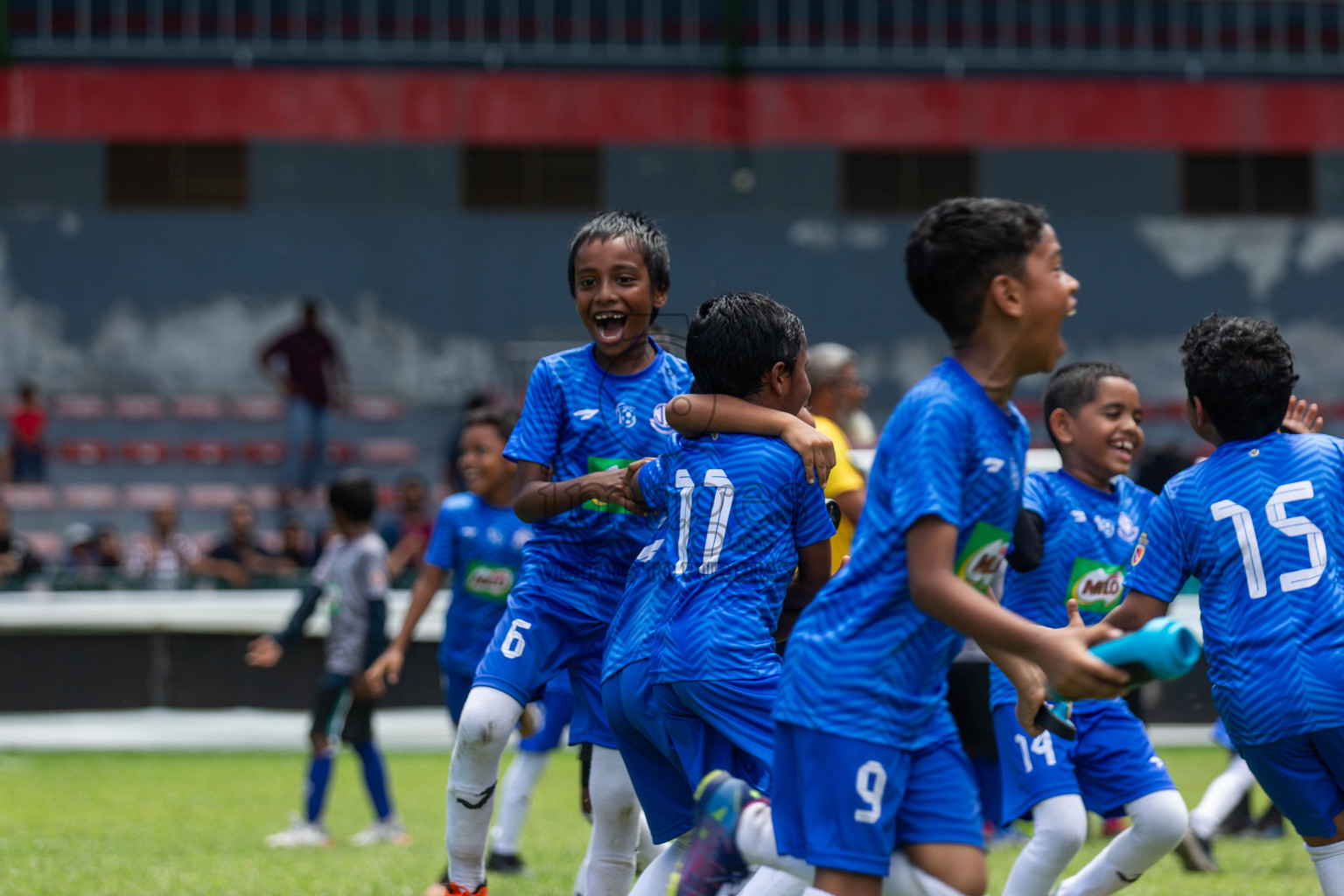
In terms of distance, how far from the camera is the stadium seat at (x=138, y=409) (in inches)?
764

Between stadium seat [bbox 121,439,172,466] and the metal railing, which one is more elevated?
the metal railing

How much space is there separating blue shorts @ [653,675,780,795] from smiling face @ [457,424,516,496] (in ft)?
11.1

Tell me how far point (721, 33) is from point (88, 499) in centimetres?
1033

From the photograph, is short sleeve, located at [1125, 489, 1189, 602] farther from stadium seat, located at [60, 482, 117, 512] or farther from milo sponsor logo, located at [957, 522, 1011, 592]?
stadium seat, located at [60, 482, 117, 512]

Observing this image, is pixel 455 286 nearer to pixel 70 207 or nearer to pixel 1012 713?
pixel 70 207

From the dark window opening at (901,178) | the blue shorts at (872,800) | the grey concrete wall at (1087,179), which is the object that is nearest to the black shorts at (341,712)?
the blue shorts at (872,800)

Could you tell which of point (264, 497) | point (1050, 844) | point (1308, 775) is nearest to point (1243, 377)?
point (1308, 775)

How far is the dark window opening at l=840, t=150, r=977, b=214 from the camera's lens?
822 inches

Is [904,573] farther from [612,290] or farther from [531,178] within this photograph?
[531,178]

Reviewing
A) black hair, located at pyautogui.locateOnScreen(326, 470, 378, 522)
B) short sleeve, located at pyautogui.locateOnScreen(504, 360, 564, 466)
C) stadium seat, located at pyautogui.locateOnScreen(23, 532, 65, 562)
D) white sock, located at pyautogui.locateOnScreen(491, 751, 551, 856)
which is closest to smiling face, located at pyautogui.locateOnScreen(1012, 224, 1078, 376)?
short sleeve, located at pyautogui.locateOnScreen(504, 360, 564, 466)

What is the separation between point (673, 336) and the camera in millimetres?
5000

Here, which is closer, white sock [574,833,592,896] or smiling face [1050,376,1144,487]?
white sock [574,833,592,896]

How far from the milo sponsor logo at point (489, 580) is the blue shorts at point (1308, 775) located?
12.5 feet

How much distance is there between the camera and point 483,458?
22.5 ft
